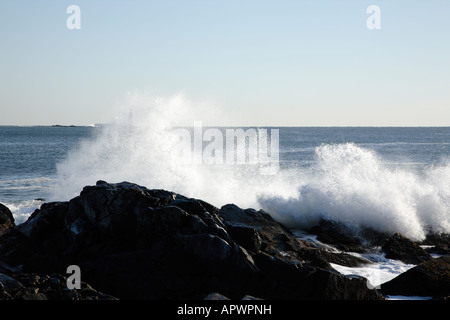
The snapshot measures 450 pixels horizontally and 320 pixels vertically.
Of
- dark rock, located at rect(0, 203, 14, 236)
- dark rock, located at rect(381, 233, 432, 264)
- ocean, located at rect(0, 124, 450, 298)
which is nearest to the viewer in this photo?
dark rock, located at rect(0, 203, 14, 236)

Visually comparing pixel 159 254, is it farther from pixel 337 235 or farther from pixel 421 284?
pixel 337 235

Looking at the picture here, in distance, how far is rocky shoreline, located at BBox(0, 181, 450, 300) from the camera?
11.0 m

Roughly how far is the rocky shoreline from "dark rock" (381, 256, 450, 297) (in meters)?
0.02

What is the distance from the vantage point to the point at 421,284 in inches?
493

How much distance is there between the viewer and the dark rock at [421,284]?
12391 millimetres

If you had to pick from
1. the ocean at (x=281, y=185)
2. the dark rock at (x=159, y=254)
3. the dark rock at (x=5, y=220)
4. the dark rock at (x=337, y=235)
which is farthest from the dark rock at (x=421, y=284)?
the dark rock at (x=5, y=220)

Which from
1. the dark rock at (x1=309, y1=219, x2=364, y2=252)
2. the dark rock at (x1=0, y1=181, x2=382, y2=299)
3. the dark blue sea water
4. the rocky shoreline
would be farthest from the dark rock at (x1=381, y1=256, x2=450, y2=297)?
the dark blue sea water

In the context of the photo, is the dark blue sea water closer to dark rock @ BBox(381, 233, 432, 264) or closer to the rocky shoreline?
dark rock @ BBox(381, 233, 432, 264)

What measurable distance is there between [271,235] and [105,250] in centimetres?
505

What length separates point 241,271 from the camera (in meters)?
11.5

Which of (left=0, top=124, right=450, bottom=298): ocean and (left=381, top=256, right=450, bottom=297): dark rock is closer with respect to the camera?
(left=381, top=256, right=450, bottom=297): dark rock

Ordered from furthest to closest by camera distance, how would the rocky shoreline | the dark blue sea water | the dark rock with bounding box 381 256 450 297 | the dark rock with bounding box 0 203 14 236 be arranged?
the dark blue sea water, the dark rock with bounding box 0 203 14 236, the dark rock with bounding box 381 256 450 297, the rocky shoreline

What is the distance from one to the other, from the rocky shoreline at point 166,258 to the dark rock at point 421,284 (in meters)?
0.02
